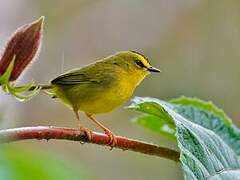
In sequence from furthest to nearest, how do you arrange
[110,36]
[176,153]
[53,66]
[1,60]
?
[110,36], [53,66], [176,153], [1,60]

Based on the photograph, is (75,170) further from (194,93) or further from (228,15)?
(228,15)

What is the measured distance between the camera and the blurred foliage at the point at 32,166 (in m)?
0.44

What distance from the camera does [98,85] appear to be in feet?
7.64

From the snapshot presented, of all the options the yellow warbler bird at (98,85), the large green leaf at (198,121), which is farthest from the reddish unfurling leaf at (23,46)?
the yellow warbler bird at (98,85)

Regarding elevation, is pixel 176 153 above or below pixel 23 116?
above

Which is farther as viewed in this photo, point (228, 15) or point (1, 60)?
point (228, 15)

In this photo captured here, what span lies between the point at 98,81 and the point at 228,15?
3.83 meters

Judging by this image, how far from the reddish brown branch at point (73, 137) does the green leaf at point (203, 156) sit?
10 cm

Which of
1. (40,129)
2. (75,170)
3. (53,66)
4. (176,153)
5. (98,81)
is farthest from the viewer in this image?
(53,66)

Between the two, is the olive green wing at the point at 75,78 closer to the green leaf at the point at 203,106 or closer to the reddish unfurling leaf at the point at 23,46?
the green leaf at the point at 203,106

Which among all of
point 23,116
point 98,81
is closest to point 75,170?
point 98,81

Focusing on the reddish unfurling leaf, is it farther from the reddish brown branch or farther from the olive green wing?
the olive green wing

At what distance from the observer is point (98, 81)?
2332 millimetres

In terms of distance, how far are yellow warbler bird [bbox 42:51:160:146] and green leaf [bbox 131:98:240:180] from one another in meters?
0.67
